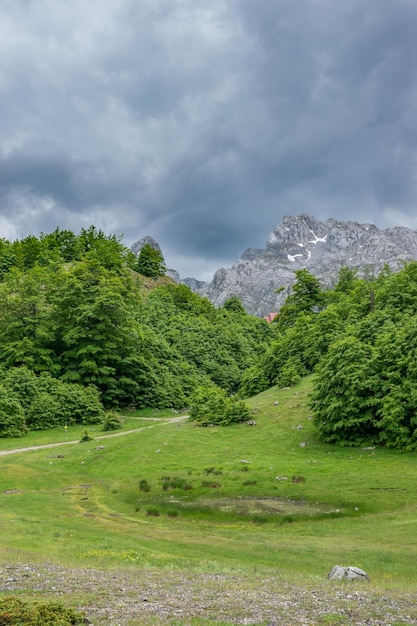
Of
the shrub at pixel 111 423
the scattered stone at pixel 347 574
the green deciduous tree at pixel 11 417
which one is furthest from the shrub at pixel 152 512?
the green deciduous tree at pixel 11 417

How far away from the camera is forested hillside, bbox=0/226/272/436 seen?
56.9 m

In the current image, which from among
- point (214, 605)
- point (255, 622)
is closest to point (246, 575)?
point (214, 605)

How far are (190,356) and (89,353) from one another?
29267 millimetres

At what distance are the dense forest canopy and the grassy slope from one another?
385 centimetres

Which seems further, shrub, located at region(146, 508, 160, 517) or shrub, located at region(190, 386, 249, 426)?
shrub, located at region(190, 386, 249, 426)

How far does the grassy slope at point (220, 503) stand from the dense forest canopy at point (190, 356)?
12.6ft

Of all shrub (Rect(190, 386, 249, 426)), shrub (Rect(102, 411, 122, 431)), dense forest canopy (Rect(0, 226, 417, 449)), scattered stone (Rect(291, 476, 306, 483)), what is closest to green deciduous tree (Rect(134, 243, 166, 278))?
dense forest canopy (Rect(0, 226, 417, 449))

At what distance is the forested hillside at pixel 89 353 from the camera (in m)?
56.9

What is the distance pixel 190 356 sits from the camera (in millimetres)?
93562

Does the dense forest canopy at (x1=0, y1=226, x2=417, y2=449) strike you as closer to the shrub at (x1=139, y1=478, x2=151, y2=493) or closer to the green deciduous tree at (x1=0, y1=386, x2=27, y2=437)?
the green deciduous tree at (x1=0, y1=386, x2=27, y2=437)

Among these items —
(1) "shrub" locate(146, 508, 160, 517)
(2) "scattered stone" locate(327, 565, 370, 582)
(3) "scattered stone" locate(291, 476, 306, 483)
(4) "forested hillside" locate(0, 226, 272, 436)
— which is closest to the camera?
(2) "scattered stone" locate(327, 565, 370, 582)

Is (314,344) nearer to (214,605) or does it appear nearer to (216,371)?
A: (216,371)

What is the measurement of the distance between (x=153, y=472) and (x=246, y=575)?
2183cm

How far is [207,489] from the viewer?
32.2 meters
